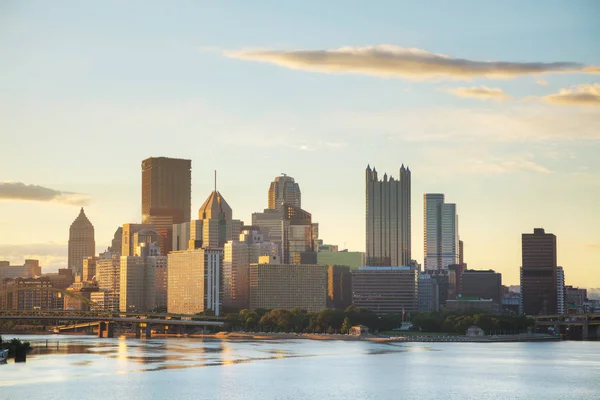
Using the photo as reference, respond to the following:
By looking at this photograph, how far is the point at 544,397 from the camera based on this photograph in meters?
104

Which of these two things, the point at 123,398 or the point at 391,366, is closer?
the point at 123,398

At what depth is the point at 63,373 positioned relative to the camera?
401 feet

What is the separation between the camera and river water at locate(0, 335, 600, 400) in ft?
344

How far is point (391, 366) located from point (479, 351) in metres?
41.2

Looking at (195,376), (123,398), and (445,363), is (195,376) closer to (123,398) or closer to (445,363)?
(123,398)

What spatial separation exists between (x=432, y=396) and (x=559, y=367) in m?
39.0

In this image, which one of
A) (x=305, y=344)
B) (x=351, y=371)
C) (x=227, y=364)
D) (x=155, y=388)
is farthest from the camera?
(x=305, y=344)

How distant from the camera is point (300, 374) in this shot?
123062 millimetres

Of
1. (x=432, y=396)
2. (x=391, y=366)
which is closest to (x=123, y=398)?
(x=432, y=396)

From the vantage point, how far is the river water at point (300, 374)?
10481 cm

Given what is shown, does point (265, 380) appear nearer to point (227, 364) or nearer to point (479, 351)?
point (227, 364)

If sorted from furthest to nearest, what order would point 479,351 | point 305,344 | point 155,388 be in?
point 305,344 → point 479,351 → point 155,388

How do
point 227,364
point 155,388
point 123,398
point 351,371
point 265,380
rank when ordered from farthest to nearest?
point 227,364 < point 351,371 < point 265,380 < point 155,388 < point 123,398

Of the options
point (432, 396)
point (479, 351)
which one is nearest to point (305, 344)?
point (479, 351)
